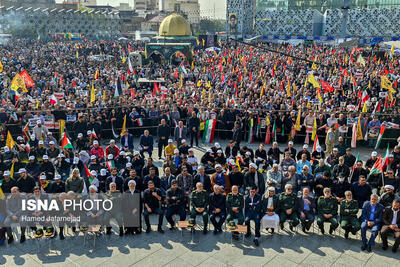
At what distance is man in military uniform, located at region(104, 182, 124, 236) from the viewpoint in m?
9.32

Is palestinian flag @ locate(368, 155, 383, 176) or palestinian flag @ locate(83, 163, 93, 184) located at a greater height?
palestinian flag @ locate(368, 155, 383, 176)

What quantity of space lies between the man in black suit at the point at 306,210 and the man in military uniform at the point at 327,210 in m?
0.18

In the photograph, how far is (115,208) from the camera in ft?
31.0

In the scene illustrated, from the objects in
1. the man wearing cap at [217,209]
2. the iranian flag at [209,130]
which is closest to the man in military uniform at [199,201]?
the man wearing cap at [217,209]

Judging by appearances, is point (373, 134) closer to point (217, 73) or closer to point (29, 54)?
point (217, 73)

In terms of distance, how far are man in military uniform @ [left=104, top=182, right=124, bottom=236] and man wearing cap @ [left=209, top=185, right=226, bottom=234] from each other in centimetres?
221

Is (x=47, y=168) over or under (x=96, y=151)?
under

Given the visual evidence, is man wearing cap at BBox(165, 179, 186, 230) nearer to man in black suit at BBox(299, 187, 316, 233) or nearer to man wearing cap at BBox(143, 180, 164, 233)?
man wearing cap at BBox(143, 180, 164, 233)

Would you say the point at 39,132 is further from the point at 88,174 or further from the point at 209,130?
the point at 209,130

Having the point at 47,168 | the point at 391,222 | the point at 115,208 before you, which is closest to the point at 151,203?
the point at 115,208

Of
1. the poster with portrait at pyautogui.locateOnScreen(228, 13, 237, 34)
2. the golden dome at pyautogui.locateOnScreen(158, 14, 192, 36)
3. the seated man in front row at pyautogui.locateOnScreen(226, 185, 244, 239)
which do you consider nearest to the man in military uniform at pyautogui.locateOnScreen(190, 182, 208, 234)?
the seated man in front row at pyautogui.locateOnScreen(226, 185, 244, 239)

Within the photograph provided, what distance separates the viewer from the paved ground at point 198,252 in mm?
8117

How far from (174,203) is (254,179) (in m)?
2.37

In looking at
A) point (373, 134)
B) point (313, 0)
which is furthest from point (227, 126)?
point (313, 0)
